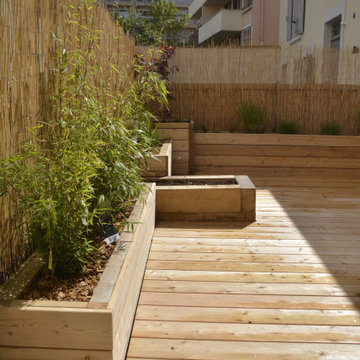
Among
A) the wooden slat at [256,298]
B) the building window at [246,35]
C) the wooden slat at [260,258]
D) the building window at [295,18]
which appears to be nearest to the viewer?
the wooden slat at [256,298]

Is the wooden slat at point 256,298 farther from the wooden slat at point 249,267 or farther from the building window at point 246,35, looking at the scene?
the building window at point 246,35

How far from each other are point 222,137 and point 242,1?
45.4 feet

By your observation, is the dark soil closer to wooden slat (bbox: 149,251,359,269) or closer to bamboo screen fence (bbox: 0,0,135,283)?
bamboo screen fence (bbox: 0,0,135,283)

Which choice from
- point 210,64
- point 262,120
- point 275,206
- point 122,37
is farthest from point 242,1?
point 275,206

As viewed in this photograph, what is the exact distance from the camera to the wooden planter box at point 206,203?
3.66 metres

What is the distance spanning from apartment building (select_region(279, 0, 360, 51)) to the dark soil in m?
5.97

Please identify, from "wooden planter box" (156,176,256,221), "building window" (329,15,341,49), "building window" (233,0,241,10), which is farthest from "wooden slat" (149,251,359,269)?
"building window" (233,0,241,10)

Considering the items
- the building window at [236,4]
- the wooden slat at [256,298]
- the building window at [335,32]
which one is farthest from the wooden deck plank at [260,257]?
the building window at [236,4]

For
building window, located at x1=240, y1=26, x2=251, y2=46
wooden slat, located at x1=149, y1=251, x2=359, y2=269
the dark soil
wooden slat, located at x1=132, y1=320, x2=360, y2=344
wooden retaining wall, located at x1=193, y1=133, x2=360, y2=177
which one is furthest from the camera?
building window, located at x1=240, y1=26, x2=251, y2=46

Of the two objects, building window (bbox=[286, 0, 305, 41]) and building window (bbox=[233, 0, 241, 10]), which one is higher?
building window (bbox=[233, 0, 241, 10])

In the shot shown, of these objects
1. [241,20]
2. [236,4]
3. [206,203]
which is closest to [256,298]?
[206,203]

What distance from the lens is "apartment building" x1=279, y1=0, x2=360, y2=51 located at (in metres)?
6.82

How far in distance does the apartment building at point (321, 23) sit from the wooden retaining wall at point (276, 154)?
193 centimetres

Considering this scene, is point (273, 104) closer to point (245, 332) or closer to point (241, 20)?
point (245, 332)
